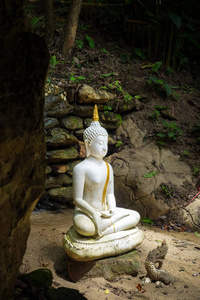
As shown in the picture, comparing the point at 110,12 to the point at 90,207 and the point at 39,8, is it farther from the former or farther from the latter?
the point at 90,207

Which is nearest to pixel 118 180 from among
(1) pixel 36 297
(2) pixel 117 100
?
(2) pixel 117 100

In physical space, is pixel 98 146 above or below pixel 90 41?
below

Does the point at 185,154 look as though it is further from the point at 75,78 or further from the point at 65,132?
the point at 75,78

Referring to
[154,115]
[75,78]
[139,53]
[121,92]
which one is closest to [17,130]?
[75,78]

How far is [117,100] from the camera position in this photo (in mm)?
6570

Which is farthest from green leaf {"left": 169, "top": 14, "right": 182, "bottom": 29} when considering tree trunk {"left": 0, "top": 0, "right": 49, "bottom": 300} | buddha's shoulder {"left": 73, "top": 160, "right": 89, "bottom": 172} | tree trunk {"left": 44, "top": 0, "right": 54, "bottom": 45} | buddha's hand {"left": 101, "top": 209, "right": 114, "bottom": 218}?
tree trunk {"left": 0, "top": 0, "right": 49, "bottom": 300}

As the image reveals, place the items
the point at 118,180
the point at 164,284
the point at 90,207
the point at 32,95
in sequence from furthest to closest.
Answer: the point at 118,180
the point at 90,207
the point at 164,284
the point at 32,95

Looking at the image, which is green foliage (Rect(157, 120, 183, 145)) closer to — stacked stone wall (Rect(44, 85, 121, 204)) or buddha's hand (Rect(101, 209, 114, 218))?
stacked stone wall (Rect(44, 85, 121, 204))

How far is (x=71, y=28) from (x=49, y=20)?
1.60ft

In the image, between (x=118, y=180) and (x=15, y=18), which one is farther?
(x=118, y=180)

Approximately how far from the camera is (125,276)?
11.5 ft

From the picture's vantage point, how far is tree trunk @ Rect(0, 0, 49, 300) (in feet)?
4.37

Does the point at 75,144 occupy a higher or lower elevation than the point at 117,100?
lower

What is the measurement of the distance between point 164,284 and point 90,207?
111 centimetres
